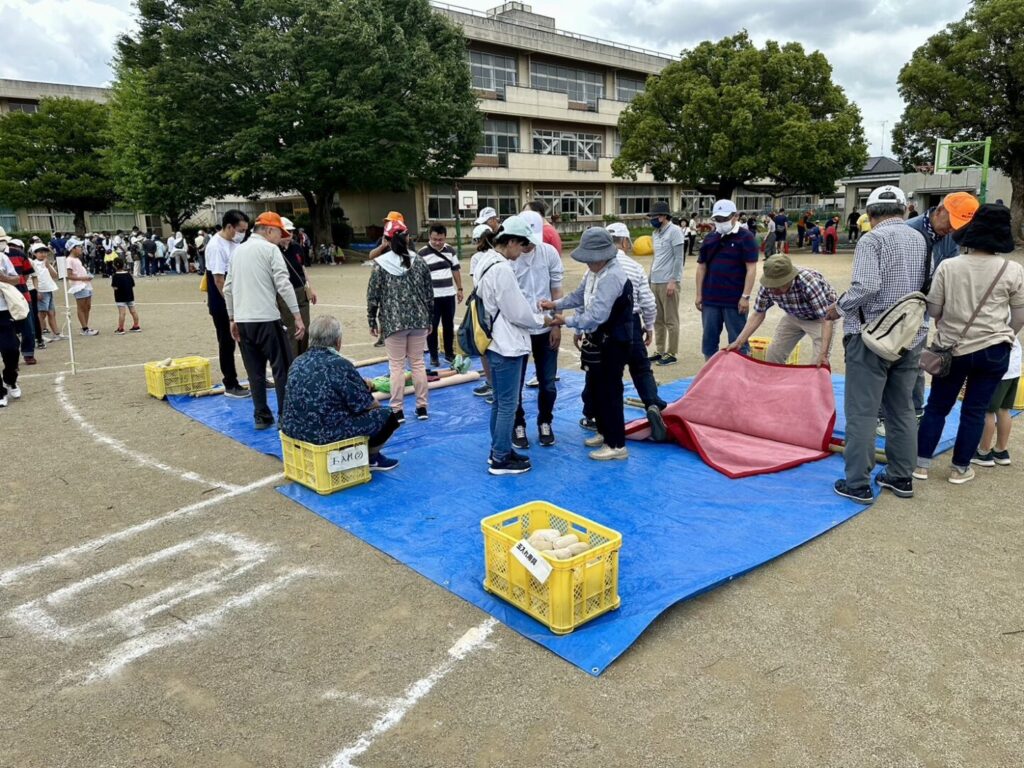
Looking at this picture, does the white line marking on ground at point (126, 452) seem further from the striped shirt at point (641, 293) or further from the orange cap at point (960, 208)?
the orange cap at point (960, 208)

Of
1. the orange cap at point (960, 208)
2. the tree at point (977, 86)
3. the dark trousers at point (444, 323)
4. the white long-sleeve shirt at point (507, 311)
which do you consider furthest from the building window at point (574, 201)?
the white long-sleeve shirt at point (507, 311)

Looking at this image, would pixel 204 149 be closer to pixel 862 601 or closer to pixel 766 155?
pixel 766 155

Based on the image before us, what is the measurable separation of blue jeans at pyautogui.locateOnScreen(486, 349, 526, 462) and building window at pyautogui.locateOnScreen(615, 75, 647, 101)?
4895cm

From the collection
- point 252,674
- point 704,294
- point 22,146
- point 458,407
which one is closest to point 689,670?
point 252,674

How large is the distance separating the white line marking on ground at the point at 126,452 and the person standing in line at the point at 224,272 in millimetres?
1484

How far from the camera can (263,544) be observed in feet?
14.4

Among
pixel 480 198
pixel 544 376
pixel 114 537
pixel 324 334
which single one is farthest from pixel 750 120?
pixel 114 537

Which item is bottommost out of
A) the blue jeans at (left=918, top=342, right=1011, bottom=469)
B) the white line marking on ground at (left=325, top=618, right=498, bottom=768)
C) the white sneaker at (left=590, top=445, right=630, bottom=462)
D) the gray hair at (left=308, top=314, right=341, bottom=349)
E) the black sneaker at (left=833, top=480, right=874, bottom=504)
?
the white line marking on ground at (left=325, top=618, right=498, bottom=768)

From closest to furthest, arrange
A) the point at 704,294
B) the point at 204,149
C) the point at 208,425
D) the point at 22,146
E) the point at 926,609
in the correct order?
the point at 926,609 → the point at 208,425 → the point at 704,294 → the point at 204,149 → the point at 22,146

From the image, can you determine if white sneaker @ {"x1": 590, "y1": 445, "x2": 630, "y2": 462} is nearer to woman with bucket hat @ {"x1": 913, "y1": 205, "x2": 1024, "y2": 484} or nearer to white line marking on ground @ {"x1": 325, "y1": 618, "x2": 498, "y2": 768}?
woman with bucket hat @ {"x1": 913, "y1": 205, "x2": 1024, "y2": 484}

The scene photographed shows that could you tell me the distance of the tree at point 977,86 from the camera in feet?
81.5

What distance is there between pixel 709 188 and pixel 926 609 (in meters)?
33.2

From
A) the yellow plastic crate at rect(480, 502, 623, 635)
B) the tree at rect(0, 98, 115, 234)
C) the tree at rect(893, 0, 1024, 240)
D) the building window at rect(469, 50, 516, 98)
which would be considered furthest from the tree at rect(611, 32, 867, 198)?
the tree at rect(0, 98, 115, 234)

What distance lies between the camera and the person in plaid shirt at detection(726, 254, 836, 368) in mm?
5762
